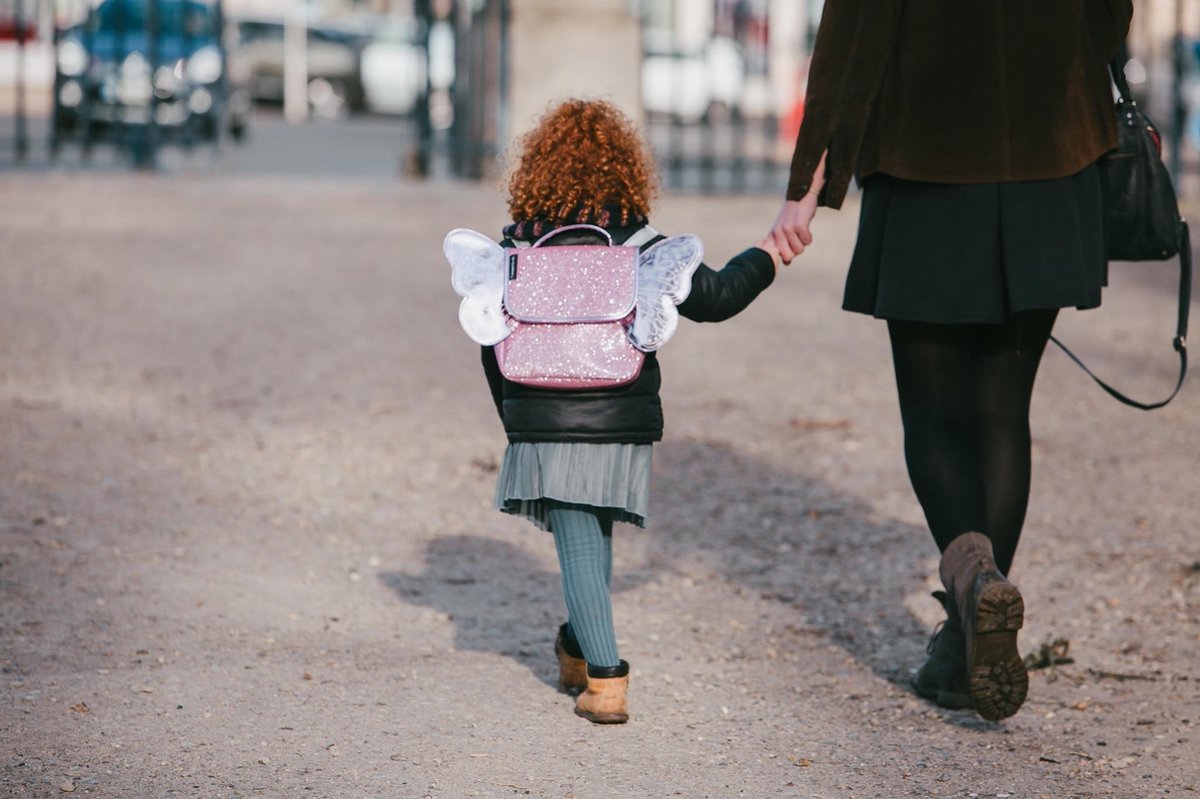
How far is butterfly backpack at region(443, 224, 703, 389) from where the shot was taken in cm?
345

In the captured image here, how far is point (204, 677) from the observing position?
12.6 feet

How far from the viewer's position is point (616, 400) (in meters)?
3.53

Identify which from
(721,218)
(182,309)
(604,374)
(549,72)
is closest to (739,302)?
(604,374)

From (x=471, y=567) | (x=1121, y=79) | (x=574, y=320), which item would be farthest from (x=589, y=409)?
(x=471, y=567)

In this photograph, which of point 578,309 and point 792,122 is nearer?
point 578,309

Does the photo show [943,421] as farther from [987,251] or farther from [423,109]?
[423,109]

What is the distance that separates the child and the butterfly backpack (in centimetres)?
6

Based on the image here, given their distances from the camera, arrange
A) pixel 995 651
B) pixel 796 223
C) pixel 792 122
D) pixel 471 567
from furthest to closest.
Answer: pixel 792 122
pixel 471 567
pixel 796 223
pixel 995 651

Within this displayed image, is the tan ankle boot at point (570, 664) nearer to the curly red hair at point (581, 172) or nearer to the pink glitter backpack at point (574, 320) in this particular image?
the pink glitter backpack at point (574, 320)

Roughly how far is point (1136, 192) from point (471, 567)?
7.02 feet

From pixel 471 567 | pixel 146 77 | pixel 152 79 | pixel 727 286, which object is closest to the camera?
pixel 727 286

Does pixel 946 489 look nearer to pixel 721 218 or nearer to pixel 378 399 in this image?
pixel 378 399

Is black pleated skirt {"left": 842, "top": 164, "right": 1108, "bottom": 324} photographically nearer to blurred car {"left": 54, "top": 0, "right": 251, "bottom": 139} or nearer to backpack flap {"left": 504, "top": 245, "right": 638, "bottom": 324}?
backpack flap {"left": 504, "top": 245, "right": 638, "bottom": 324}

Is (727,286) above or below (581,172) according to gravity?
below
